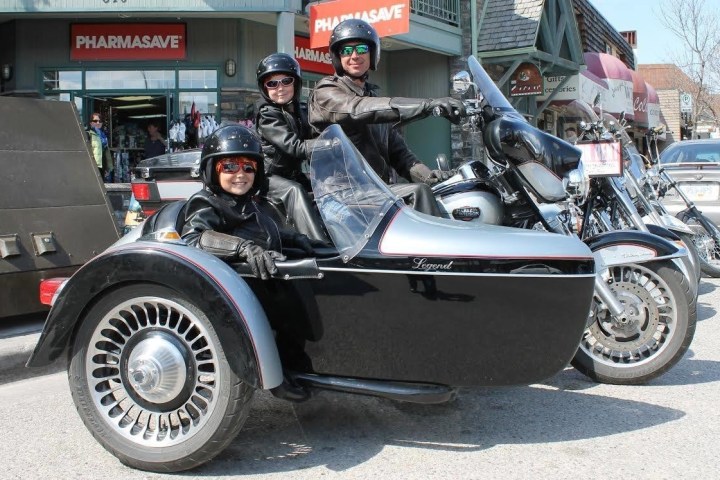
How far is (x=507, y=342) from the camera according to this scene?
290cm

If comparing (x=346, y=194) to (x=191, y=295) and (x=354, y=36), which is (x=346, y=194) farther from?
(x=354, y=36)

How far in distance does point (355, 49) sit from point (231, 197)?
1.35m

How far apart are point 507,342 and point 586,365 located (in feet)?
4.85

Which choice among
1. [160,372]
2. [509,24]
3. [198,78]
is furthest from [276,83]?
[509,24]

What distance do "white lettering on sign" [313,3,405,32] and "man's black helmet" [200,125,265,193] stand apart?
8599 mm

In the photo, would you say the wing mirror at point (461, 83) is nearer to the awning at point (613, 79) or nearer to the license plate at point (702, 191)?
the license plate at point (702, 191)

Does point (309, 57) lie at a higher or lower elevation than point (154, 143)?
higher

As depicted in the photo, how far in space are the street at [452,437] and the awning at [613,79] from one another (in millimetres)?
19916

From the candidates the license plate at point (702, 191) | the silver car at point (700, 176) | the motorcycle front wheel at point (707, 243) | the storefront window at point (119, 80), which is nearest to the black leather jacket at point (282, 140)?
the motorcycle front wheel at point (707, 243)

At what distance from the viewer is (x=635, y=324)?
4.07m

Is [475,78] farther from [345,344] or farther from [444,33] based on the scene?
[444,33]

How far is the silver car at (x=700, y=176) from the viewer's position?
9.44m

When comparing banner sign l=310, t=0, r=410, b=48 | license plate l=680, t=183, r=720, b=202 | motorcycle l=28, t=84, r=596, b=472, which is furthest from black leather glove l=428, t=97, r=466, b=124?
banner sign l=310, t=0, r=410, b=48

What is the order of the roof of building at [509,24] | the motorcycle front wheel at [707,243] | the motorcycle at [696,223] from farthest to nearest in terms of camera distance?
1. the roof of building at [509,24]
2. the motorcycle front wheel at [707,243]
3. the motorcycle at [696,223]
